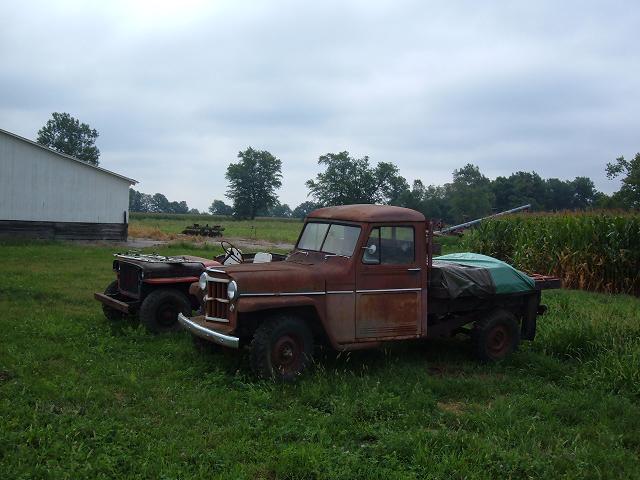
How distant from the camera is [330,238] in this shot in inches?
282

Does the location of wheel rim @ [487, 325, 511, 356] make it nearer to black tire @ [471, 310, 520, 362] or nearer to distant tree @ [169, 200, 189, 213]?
black tire @ [471, 310, 520, 362]

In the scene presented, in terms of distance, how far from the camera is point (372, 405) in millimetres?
5641

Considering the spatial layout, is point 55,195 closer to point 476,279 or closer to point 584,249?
point 584,249

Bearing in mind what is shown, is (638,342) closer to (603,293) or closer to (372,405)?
(372,405)

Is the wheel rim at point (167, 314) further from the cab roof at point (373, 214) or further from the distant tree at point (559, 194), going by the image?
the distant tree at point (559, 194)

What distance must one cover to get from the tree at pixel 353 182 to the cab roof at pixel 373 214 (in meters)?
34.3

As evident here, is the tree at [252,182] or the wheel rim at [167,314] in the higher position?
the tree at [252,182]

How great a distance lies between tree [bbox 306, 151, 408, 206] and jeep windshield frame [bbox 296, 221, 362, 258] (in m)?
34.0

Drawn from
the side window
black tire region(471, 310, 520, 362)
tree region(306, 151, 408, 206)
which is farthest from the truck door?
tree region(306, 151, 408, 206)

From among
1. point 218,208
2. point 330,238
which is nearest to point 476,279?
point 330,238

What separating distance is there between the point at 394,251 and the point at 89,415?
3.72 m

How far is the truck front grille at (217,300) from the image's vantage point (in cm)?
653

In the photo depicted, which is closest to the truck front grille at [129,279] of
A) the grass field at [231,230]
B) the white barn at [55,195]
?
the white barn at [55,195]

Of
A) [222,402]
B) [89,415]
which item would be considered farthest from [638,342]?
[89,415]
